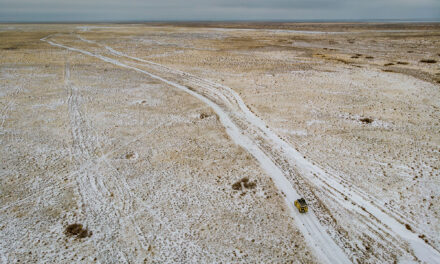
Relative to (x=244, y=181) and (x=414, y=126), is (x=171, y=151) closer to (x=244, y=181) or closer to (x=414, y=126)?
(x=244, y=181)

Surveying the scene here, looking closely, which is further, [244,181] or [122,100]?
[122,100]

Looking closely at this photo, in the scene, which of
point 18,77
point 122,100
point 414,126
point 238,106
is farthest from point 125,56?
point 414,126

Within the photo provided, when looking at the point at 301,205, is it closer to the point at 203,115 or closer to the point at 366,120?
the point at 203,115

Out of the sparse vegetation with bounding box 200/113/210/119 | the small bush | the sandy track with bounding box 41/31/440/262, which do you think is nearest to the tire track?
the sandy track with bounding box 41/31/440/262

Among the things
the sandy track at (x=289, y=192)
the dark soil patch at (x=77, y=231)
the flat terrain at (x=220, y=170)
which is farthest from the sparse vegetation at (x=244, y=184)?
the dark soil patch at (x=77, y=231)

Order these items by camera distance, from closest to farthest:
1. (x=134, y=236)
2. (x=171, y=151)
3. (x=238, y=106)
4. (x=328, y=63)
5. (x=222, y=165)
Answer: (x=134, y=236) < (x=222, y=165) < (x=171, y=151) < (x=238, y=106) < (x=328, y=63)

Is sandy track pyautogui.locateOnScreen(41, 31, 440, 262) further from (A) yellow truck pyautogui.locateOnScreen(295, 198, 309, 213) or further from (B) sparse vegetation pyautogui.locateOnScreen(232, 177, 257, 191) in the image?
(B) sparse vegetation pyautogui.locateOnScreen(232, 177, 257, 191)
